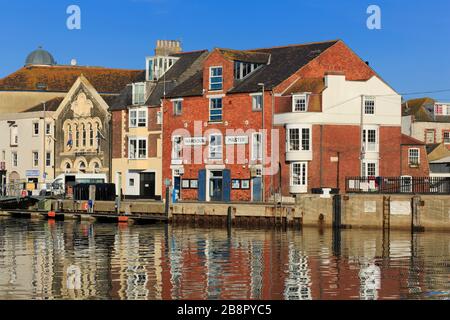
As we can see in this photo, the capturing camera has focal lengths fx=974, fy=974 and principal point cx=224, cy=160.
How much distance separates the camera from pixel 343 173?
8669 cm

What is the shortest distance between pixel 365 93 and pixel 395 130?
15.3 feet

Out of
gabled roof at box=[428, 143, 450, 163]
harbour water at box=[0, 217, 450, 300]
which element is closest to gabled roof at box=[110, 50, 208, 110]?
gabled roof at box=[428, 143, 450, 163]

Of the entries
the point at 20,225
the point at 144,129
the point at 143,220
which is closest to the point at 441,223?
the point at 143,220

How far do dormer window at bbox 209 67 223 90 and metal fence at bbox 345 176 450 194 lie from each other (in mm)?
17834

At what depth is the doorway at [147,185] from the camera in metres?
100

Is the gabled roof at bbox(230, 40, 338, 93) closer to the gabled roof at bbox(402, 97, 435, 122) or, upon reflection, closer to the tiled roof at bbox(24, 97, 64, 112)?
the gabled roof at bbox(402, 97, 435, 122)

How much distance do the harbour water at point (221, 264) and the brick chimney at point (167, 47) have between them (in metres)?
42.2

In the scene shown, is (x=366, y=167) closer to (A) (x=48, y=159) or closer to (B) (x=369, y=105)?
(B) (x=369, y=105)

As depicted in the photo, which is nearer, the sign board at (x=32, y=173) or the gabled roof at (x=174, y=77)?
the gabled roof at (x=174, y=77)

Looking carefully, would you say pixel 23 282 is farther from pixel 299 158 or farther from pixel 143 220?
pixel 299 158

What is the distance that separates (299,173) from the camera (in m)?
85.4

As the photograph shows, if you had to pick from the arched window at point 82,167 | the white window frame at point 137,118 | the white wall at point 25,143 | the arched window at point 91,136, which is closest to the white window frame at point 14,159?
the white wall at point 25,143

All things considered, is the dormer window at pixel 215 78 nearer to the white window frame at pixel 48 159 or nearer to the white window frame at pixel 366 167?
the white window frame at pixel 366 167

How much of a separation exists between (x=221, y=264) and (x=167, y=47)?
67.4 m
